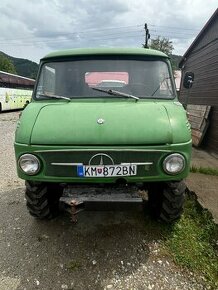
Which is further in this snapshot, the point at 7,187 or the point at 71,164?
the point at 7,187

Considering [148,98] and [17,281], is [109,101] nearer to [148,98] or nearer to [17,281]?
[148,98]

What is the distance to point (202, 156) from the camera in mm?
9086

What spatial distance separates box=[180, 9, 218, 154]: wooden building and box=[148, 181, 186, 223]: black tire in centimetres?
613

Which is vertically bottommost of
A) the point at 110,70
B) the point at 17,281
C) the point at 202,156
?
the point at 202,156

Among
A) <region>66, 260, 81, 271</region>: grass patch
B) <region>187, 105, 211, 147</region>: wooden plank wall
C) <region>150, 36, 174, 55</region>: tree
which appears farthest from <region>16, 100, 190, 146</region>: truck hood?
<region>150, 36, 174, 55</region>: tree

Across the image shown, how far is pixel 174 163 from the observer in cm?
325

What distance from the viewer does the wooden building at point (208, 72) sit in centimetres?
1031

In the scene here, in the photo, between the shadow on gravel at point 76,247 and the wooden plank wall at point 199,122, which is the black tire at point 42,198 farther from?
the wooden plank wall at point 199,122

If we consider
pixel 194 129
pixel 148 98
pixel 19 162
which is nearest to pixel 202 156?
pixel 194 129

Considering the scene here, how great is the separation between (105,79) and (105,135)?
131 centimetres

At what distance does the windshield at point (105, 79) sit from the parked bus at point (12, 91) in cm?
1813

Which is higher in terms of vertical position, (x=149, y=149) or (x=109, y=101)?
(x=109, y=101)

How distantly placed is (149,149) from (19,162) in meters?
1.38

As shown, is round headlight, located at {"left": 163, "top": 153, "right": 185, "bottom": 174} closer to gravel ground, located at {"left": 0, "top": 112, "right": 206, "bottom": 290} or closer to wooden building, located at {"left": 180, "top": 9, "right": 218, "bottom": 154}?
gravel ground, located at {"left": 0, "top": 112, "right": 206, "bottom": 290}
